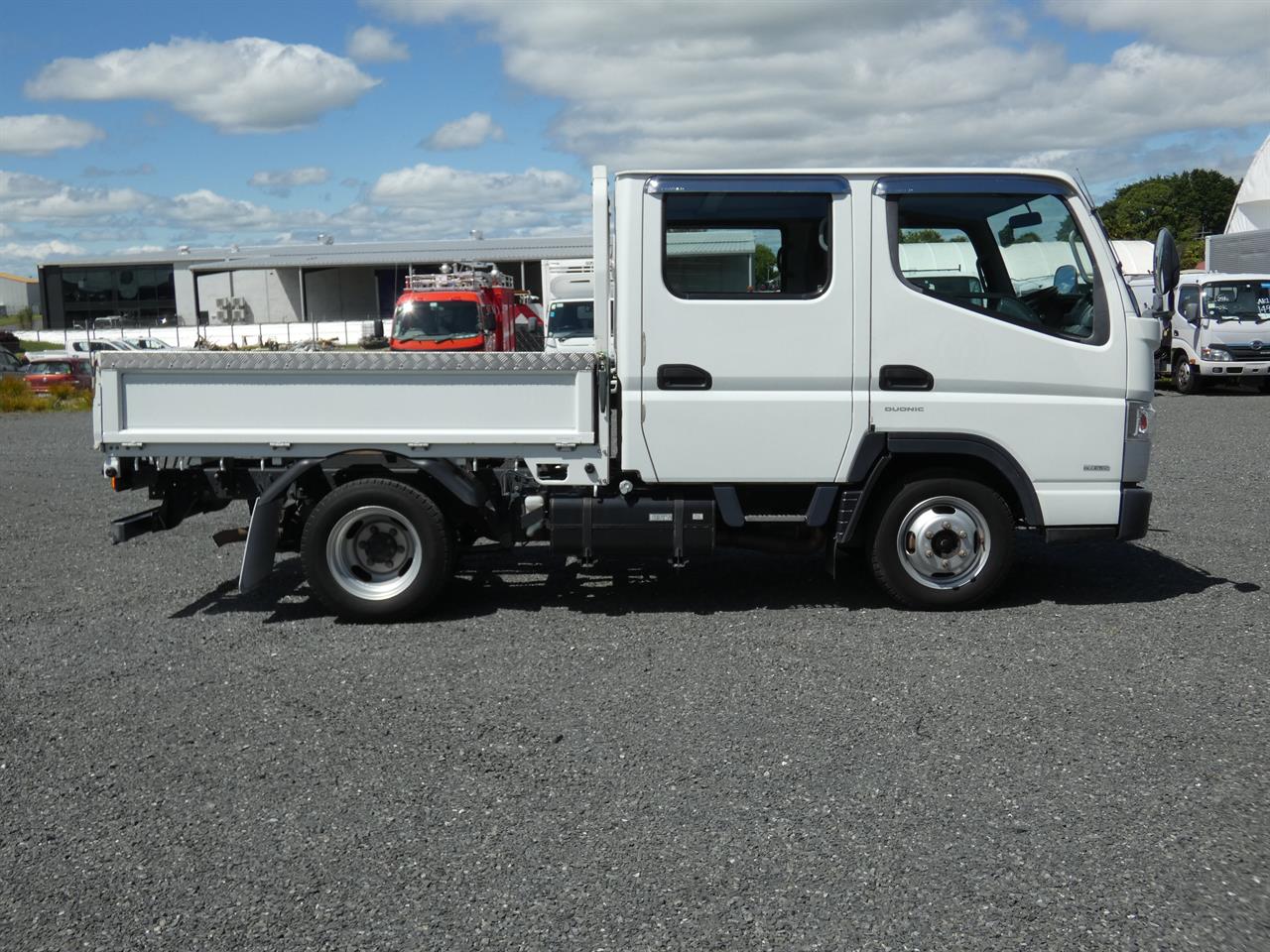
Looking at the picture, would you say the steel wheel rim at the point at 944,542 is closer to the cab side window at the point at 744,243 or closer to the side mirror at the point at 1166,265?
the cab side window at the point at 744,243

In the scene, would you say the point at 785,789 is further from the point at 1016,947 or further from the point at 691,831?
the point at 1016,947

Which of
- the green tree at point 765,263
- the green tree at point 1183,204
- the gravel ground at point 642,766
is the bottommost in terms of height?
the gravel ground at point 642,766

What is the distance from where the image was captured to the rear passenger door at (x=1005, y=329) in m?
7.01

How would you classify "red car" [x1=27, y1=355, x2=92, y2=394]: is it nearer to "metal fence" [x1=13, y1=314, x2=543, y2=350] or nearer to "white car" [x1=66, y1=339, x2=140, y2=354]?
"white car" [x1=66, y1=339, x2=140, y2=354]

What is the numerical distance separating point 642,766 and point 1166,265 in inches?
160

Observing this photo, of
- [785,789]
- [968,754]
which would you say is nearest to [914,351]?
[968,754]

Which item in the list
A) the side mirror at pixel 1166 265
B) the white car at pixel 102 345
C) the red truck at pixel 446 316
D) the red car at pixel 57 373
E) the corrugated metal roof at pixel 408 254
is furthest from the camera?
the corrugated metal roof at pixel 408 254

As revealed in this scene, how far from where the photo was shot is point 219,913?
384 centimetres

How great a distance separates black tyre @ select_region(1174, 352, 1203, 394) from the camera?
24.5m

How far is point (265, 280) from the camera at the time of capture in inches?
2594

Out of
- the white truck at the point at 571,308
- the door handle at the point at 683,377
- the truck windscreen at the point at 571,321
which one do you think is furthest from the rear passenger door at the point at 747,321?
the truck windscreen at the point at 571,321

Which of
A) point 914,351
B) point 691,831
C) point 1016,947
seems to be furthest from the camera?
point 914,351

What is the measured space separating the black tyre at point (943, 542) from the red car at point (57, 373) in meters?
25.9

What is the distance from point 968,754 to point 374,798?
2345 mm
